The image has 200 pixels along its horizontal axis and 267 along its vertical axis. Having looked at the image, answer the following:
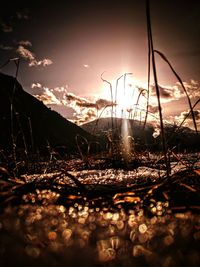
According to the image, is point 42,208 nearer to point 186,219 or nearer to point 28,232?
point 28,232

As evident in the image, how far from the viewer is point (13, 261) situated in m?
0.40

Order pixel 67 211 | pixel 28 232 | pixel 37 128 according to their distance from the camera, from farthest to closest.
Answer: pixel 37 128
pixel 67 211
pixel 28 232

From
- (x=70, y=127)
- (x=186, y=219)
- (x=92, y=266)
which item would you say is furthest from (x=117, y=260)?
(x=70, y=127)

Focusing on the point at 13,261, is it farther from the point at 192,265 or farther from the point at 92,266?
the point at 192,265

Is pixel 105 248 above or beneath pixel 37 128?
beneath

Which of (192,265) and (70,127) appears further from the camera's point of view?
(70,127)

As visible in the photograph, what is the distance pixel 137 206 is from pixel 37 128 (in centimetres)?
3630

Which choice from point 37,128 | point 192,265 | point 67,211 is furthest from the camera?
point 37,128

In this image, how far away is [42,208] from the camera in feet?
2.55

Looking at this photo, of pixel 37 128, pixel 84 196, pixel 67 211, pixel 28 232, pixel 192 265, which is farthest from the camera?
pixel 37 128

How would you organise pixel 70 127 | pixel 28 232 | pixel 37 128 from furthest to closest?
pixel 70 127 → pixel 37 128 → pixel 28 232

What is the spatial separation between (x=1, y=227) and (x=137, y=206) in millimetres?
370

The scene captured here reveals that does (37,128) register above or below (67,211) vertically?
above

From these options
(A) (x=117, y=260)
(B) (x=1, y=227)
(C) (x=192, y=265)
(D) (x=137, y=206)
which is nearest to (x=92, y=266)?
(A) (x=117, y=260)
